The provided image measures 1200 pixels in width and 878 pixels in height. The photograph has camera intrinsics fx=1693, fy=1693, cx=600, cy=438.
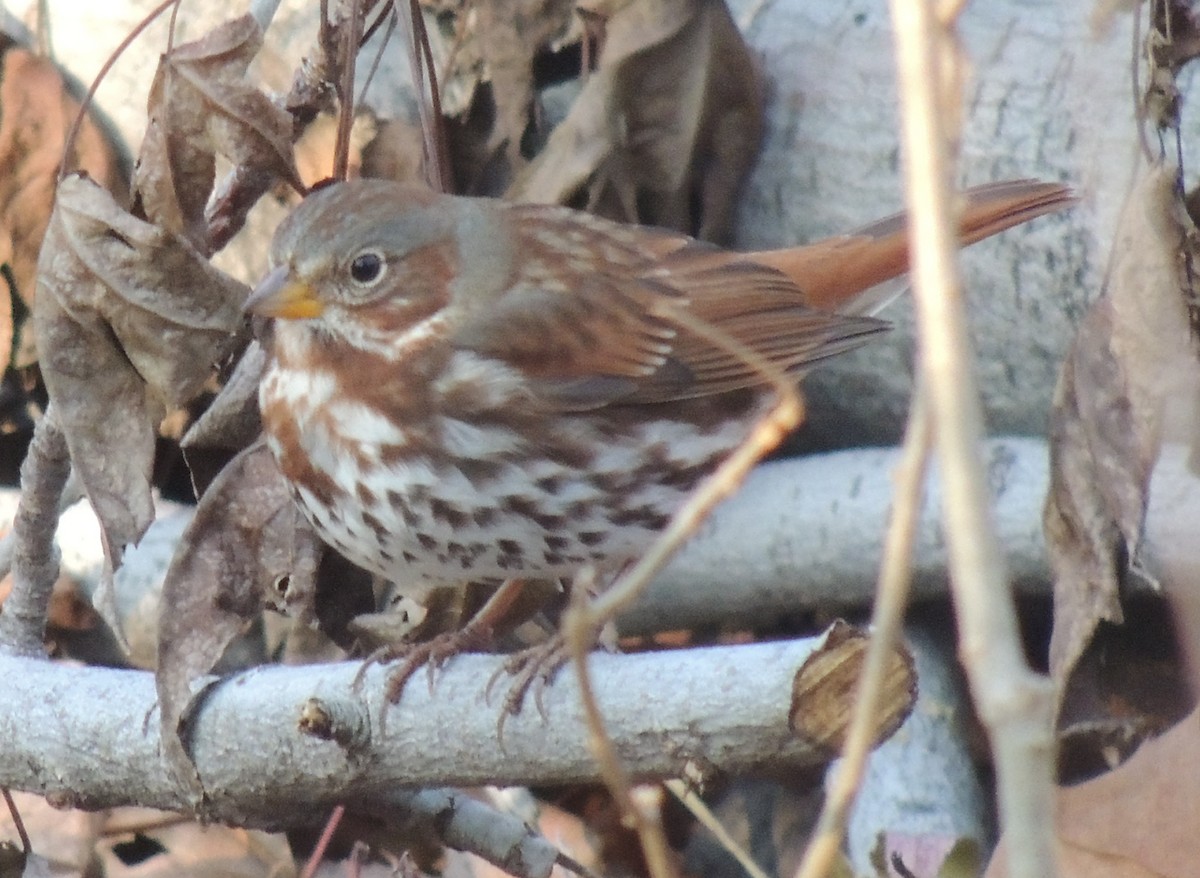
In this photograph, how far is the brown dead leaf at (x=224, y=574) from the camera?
101 inches

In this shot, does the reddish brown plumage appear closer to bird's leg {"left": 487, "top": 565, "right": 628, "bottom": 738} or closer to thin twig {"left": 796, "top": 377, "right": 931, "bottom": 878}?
bird's leg {"left": 487, "top": 565, "right": 628, "bottom": 738}

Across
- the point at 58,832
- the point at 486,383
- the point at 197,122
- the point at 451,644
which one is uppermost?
the point at 197,122

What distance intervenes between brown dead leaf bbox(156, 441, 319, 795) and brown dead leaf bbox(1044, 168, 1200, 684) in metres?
1.26

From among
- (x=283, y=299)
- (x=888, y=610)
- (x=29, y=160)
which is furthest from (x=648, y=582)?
(x=29, y=160)

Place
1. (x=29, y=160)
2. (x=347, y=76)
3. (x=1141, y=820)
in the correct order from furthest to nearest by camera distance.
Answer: (x=29, y=160), (x=347, y=76), (x=1141, y=820)

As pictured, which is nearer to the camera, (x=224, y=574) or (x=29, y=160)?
(x=224, y=574)

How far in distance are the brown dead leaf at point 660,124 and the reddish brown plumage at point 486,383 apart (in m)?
0.67

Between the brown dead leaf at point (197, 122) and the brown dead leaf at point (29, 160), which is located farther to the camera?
the brown dead leaf at point (29, 160)

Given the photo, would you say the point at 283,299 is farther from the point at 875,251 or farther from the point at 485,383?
the point at 875,251

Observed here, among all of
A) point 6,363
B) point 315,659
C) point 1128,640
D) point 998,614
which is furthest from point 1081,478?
point 6,363

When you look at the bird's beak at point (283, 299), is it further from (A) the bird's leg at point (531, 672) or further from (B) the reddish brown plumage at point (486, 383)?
(A) the bird's leg at point (531, 672)

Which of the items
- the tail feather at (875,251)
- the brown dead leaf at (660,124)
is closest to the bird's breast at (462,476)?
the tail feather at (875,251)

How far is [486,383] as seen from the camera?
2.66 metres

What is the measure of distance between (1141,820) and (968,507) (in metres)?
1.49
